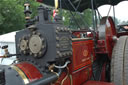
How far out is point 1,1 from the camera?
47.3 feet

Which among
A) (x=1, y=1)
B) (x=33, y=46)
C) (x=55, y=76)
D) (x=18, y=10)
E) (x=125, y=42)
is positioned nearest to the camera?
(x=55, y=76)

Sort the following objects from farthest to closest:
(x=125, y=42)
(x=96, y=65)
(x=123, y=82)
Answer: (x=96, y=65) < (x=125, y=42) < (x=123, y=82)

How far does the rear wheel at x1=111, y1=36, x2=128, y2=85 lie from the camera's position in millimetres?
2260

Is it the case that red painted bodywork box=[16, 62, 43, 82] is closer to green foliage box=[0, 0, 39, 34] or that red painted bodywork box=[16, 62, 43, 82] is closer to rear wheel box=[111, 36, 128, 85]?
rear wheel box=[111, 36, 128, 85]

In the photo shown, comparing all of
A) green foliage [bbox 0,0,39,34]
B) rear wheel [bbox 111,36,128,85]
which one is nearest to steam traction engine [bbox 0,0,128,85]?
rear wheel [bbox 111,36,128,85]

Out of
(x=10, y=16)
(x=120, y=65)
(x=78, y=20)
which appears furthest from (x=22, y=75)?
(x=10, y=16)

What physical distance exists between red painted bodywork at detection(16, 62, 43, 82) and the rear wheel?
1.32 metres

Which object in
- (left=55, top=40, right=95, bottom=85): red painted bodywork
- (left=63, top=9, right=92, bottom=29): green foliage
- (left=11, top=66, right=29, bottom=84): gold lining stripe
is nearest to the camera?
(left=11, top=66, right=29, bottom=84): gold lining stripe

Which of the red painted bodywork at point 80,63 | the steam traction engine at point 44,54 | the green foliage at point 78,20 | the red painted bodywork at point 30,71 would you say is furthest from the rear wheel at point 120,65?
the red painted bodywork at point 30,71

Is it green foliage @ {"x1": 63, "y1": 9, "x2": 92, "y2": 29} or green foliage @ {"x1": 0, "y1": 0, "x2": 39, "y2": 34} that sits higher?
green foliage @ {"x1": 0, "y1": 0, "x2": 39, "y2": 34}

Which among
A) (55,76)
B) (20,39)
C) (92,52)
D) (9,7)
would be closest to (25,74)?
(55,76)

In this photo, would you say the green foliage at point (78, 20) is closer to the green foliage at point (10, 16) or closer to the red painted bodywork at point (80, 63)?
the red painted bodywork at point (80, 63)

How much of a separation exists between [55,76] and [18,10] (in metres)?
15.5

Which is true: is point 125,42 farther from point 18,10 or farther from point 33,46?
point 18,10
